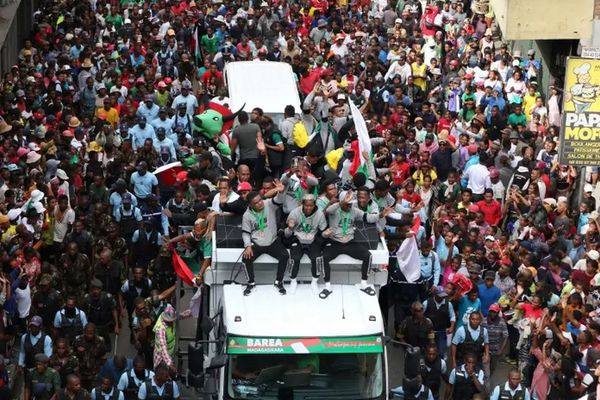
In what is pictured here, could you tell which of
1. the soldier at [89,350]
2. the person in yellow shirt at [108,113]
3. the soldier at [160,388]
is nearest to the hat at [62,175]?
the person in yellow shirt at [108,113]

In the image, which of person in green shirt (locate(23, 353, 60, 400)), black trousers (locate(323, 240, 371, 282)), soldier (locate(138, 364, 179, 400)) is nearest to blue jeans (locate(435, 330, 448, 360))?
black trousers (locate(323, 240, 371, 282))

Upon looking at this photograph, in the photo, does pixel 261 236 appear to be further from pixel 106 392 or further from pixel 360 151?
pixel 360 151

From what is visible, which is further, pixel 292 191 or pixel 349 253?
pixel 292 191

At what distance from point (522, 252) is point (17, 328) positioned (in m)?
6.72

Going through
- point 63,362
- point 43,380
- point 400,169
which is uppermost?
point 400,169

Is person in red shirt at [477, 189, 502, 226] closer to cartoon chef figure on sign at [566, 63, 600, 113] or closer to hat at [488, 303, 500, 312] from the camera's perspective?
cartoon chef figure on sign at [566, 63, 600, 113]

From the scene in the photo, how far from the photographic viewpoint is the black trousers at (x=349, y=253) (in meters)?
18.9

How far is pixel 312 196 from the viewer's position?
1945cm

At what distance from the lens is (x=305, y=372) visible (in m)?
17.7

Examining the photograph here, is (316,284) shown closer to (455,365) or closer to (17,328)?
(455,365)

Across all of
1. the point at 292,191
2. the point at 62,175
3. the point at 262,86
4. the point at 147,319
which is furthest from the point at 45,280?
the point at 262,86

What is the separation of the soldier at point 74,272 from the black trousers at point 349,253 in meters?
4.53

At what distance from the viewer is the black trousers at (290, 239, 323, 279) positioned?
18844mm

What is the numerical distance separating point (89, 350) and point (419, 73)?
14903 mm
